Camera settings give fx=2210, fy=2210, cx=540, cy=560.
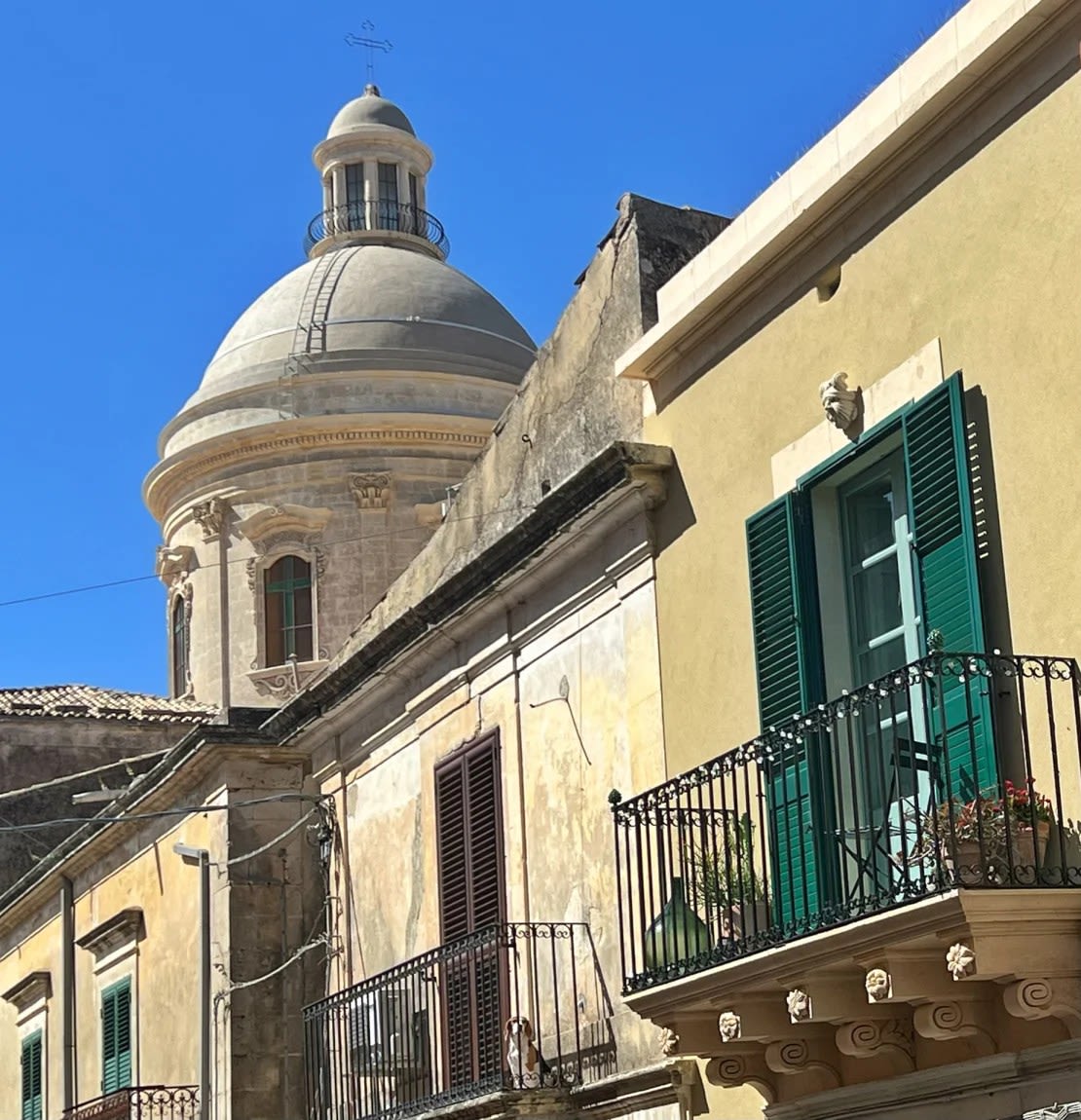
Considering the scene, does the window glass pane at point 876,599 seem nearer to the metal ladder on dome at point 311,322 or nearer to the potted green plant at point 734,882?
the potted green plant at point 734,882

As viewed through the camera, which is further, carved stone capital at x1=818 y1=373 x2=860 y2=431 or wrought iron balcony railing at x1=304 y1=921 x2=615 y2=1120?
wrought iron balcony railing at x1=304 y1=921 x2=615 y2=1120

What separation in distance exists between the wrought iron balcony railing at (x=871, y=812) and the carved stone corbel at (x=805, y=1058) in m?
0.51

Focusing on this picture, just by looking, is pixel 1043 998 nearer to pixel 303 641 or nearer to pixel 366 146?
pixel 303 641

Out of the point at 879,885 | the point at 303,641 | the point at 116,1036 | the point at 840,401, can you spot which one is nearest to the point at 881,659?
the point at 840,401

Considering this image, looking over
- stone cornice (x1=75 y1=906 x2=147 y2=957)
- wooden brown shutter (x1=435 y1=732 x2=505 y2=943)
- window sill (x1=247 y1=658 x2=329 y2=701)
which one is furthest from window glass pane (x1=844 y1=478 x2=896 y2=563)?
window sill (x1=247 y1=658 x2=329 y2=701)

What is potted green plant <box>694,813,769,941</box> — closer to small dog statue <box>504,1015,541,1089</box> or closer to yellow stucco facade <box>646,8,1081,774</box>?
yellow stucco facade <box>646,8,1081,774</box>

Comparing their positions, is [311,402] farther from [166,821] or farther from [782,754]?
[782,754]

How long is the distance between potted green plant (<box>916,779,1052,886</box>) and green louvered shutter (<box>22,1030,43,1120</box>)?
15.4 m

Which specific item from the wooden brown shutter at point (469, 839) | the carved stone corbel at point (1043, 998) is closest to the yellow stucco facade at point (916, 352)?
the carved stone corbel at point (1043, 998)

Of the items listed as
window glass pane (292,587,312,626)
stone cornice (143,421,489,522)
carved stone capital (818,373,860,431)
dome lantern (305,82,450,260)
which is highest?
dome lantern (305,82,450,260)

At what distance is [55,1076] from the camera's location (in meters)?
21.0

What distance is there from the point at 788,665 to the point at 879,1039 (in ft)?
6.08

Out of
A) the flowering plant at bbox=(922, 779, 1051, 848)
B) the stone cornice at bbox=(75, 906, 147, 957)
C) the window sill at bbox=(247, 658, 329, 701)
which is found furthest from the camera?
the window sill at bbox=(247, 658, 329, 701)

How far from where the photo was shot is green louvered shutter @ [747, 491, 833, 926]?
9.26m
